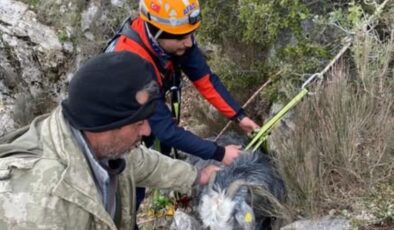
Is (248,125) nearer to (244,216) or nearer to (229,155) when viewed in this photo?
(229,155)

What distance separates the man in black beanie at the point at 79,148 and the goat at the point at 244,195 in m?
1.21

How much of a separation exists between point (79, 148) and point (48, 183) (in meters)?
0.21

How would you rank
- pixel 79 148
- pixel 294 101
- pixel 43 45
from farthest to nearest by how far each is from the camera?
pixel 43 45 → pixel 294 101 → pixel 79 148

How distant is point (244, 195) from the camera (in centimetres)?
378

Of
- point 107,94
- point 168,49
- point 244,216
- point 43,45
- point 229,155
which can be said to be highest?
point 107,94

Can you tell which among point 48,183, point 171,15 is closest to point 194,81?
point 171,15

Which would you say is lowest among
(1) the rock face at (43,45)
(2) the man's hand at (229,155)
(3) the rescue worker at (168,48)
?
(1) the rock face at (43,45)

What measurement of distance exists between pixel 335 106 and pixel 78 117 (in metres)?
1.89

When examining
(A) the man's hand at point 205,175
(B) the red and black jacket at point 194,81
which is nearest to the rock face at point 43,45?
(B) the red and black jacket at point 194,81

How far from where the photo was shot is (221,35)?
5625 mm

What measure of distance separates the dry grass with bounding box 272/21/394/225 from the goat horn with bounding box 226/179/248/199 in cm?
29

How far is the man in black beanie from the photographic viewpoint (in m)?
2.30

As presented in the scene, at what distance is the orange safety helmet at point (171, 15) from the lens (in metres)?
4.10

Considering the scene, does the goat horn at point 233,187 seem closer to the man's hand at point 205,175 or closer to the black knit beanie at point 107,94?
the man's hand at point 205,175
